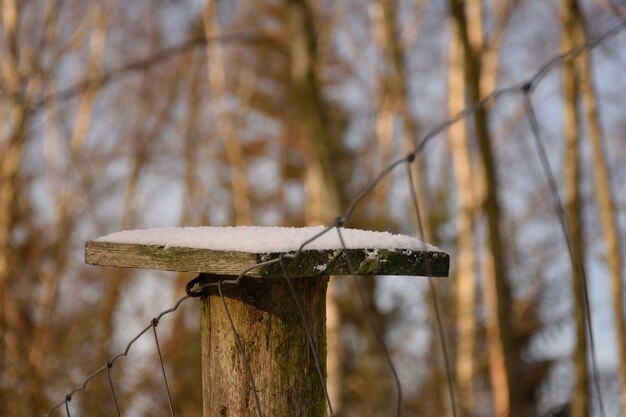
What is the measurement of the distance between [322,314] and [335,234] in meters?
0.23

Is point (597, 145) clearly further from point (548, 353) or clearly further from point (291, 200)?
point (291, 200)

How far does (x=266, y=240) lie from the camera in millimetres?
1554

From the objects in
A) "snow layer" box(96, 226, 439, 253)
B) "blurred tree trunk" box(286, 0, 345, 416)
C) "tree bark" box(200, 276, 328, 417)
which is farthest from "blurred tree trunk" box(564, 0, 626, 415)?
"tree bark" box(200, 276, 328, 417)

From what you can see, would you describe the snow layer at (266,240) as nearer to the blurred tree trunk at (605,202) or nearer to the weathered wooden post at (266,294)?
the weathered wooden post at (266,294)

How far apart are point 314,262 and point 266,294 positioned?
0.62 feet

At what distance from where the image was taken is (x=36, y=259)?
912cm

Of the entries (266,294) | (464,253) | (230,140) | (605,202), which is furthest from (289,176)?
(266,294)

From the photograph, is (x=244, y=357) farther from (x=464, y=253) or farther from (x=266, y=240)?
(x=464, y=253)

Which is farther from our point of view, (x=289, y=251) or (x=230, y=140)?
(x=230, y=140)

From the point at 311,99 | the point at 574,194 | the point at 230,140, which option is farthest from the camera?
the point at 230,140

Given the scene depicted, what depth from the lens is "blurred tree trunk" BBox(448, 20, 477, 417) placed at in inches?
391

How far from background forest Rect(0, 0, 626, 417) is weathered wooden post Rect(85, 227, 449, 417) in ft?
14.6

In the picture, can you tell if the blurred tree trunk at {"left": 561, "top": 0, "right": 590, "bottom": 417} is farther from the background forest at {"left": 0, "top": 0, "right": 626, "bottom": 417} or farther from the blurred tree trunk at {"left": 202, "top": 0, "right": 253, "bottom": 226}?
the blurred tree trunk at {"left": 202, "top": 0, "right": 253, "bottom": 226}

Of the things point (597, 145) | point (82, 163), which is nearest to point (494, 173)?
point (597, 145)
